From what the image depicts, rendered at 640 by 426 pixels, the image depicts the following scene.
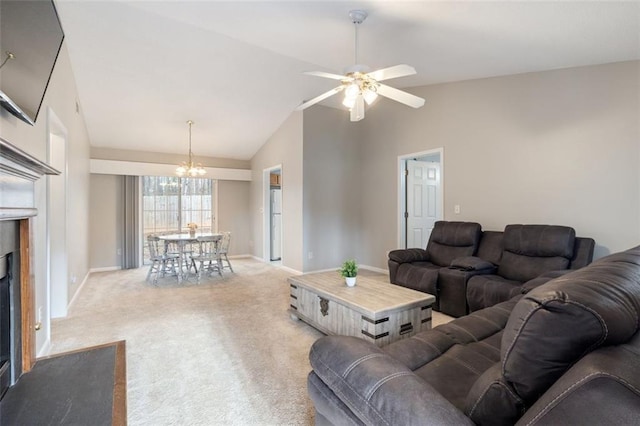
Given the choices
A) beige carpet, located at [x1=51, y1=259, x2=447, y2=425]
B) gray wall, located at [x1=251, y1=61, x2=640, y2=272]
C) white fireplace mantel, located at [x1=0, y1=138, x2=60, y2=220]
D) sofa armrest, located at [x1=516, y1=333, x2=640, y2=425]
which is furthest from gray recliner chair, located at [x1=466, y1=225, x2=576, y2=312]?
white fireplace mantel, located at [x1=0, y1=138, x2=60, y2=220]

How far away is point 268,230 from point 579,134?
5.39 m

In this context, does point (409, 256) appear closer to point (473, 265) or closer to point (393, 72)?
point (473, 265)

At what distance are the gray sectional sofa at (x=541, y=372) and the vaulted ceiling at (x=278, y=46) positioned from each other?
2.20 m

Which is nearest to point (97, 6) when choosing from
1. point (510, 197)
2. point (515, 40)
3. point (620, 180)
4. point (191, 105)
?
point (191, 105)

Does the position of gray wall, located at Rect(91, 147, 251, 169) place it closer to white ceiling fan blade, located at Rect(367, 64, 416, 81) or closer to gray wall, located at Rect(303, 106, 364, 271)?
gray wall, located at Rect(303, 106, 364, 271)

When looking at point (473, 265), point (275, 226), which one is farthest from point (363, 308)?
point (275, 226)

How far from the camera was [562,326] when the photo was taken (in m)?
0.77

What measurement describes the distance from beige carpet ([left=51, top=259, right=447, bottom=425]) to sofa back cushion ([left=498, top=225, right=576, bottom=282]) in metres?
0.94

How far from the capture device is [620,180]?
3.01 m

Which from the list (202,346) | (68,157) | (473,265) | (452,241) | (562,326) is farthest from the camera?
(452,241)

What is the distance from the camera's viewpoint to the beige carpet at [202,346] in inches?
72.7

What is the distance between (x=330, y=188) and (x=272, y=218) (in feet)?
6.18

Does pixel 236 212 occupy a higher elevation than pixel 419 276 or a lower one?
higher

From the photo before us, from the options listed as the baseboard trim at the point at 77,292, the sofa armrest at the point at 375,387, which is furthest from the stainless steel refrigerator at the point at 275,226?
the sofa armrest at the point at 375,387
